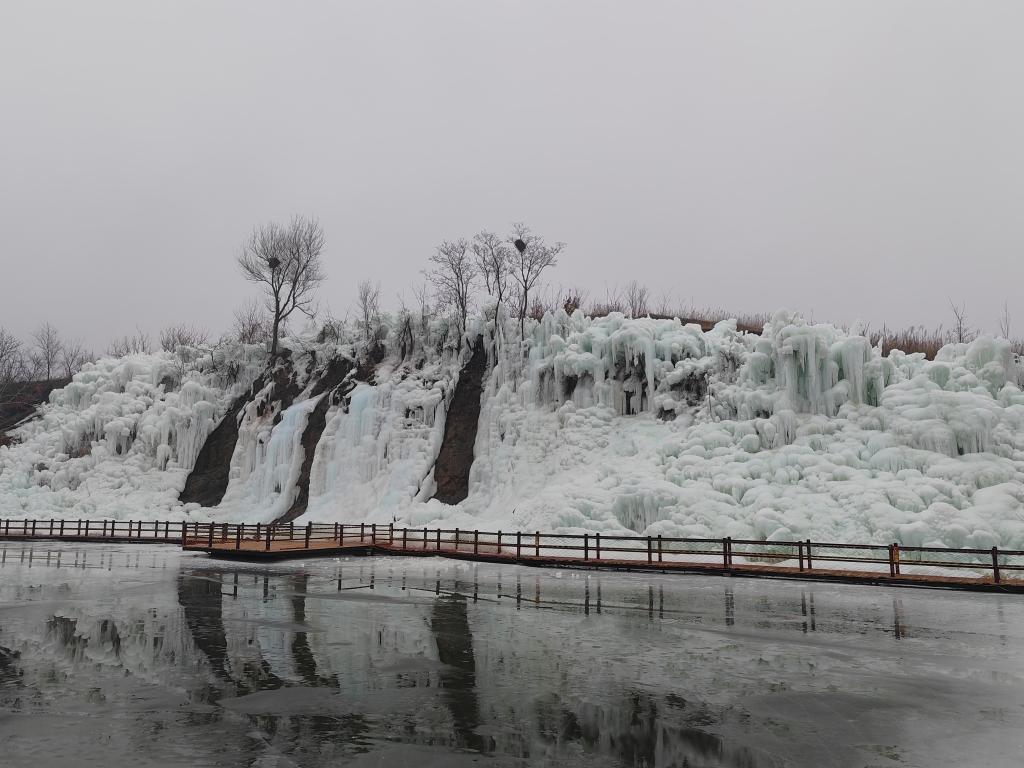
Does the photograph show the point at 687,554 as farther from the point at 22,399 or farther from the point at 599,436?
the point at 22,399

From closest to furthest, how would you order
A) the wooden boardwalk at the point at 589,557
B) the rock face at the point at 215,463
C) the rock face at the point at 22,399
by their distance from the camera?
the wooden boardwalk at the point at 589,557 → the rock face at the point at 215,463 → the rock face at the point at 22,399

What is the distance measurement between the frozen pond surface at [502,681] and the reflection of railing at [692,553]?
4146 mm

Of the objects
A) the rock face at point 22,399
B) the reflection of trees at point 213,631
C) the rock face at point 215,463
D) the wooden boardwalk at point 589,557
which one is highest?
the rock face at point 22,399

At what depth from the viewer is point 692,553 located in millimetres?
→ 22562

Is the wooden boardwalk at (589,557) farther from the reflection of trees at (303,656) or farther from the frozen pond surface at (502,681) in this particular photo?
the reflection of trees at (303,656)

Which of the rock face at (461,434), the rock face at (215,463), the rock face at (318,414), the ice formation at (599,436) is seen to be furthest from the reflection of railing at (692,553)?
the rock face at (215,463)

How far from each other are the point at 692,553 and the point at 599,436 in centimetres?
1323

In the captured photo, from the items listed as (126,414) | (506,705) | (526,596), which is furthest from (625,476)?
(126,414)

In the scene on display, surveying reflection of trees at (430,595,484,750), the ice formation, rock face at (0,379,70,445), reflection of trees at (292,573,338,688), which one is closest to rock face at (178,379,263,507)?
the ice formation

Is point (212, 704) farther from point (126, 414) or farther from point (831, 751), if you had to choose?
point (126, 414)

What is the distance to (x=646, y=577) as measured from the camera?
824 inches

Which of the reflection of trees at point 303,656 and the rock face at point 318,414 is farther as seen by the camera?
the rock face at point 318,414

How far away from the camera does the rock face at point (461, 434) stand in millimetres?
37281

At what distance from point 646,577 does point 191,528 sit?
95.5 feet
